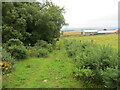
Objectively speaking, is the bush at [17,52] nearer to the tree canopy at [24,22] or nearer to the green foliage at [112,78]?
the tree canopy at [24,22]

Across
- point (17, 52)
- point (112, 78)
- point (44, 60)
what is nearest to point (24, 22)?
point (17, 52)

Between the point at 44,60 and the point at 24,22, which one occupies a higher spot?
the point at 24,22

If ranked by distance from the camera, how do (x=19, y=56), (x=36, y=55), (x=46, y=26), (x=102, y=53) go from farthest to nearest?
(x=46, y=26) → (x=36, y=55) → (x=19, y=56) → (x=102, y=53)

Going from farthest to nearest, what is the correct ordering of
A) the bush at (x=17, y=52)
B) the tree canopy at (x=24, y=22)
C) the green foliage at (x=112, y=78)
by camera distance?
the tree canopy at (x=24, y=22), the bush at (x=17, y=52), the green foliage at (x=112, y=78)

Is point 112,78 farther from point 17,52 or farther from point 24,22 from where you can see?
point 24,22

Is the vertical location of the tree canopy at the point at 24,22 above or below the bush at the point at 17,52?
above

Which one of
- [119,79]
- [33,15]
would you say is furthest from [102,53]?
[33,15]

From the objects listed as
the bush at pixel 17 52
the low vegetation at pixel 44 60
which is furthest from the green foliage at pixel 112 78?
the bush at pixel 17 52

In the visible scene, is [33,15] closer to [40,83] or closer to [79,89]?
[40,83]

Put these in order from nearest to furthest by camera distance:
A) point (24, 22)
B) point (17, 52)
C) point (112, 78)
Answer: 1. point (112, 78)
2. point (17, 52)
3. point (24, 22)

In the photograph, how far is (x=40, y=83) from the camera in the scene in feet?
11.0

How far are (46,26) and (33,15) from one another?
5.64 feet

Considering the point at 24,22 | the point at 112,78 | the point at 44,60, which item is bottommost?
the point at 44,60

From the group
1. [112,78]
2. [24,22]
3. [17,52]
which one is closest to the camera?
[112,78]
